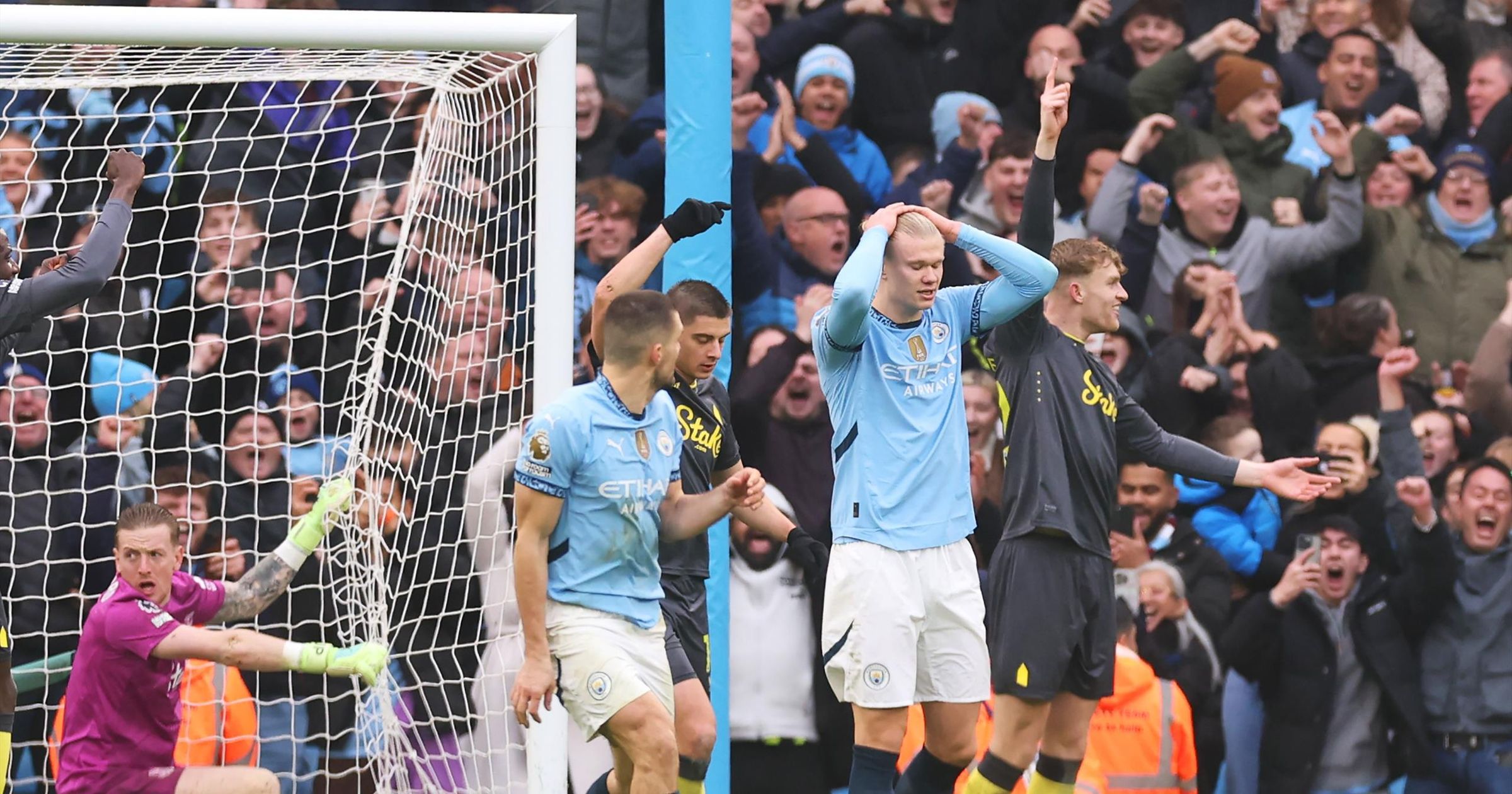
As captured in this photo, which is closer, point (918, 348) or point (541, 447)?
point (541, 447)

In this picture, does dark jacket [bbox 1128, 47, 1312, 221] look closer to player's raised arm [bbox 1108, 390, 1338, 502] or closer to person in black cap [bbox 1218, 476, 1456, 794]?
person in black cap [bbox 1218, 476, 1456, 794]

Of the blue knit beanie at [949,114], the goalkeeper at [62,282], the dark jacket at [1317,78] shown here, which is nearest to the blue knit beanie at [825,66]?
the blue knit beanie at [949,114]

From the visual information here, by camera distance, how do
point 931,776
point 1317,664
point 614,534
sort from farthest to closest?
point 1317,664, point 931,776, point 614,534

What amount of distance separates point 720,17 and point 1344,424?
3245 mm

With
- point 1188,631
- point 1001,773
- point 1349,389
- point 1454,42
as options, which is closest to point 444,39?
point 1001,773

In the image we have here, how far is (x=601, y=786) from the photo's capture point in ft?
17.3

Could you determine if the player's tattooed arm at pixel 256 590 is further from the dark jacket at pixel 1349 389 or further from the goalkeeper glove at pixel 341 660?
the dark jacket at pixel 1349 389

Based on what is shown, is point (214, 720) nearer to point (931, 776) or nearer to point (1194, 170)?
point (931, 776)

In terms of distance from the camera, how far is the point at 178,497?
22.6 feet

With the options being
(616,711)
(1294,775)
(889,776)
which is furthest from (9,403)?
(1294,775)

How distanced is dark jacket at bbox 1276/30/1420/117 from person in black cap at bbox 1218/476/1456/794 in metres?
2.15

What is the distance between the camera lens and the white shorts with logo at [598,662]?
4.63 metres

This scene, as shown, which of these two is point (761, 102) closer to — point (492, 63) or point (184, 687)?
point (492, 63)

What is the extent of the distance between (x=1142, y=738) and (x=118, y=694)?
3.82 meters
